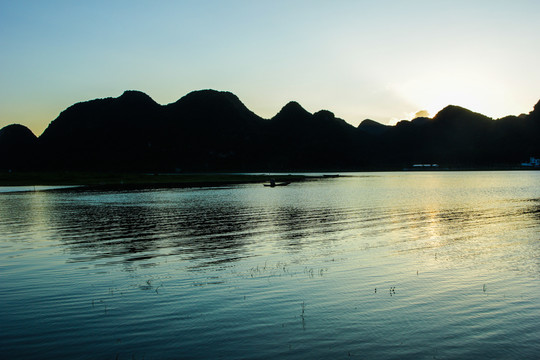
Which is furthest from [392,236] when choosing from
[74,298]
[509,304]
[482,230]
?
[74,298]

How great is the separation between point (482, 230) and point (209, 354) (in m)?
30.6

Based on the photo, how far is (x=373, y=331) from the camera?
12.1 metres

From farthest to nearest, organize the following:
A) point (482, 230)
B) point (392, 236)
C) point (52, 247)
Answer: point (482, 230) < point (392, 236) < point (52, 247)

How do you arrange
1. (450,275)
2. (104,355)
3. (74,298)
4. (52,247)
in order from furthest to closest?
(52,247) < (450,275) < (74,298) < (104,355)

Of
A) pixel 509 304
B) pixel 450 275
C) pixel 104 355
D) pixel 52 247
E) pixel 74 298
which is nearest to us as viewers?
pixel 104 355

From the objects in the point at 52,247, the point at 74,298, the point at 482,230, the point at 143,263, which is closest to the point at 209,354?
the point at 74,298

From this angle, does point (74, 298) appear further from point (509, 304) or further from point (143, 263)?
point (509, 304)

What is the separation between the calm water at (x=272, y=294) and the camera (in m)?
11.2

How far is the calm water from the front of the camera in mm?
11156

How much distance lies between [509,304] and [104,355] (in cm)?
1370

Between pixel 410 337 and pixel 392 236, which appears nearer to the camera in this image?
pixel 410 337

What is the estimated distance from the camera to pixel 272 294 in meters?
16.0

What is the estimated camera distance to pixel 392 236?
31188 mm

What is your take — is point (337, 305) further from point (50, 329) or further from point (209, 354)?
point (50, 329)
